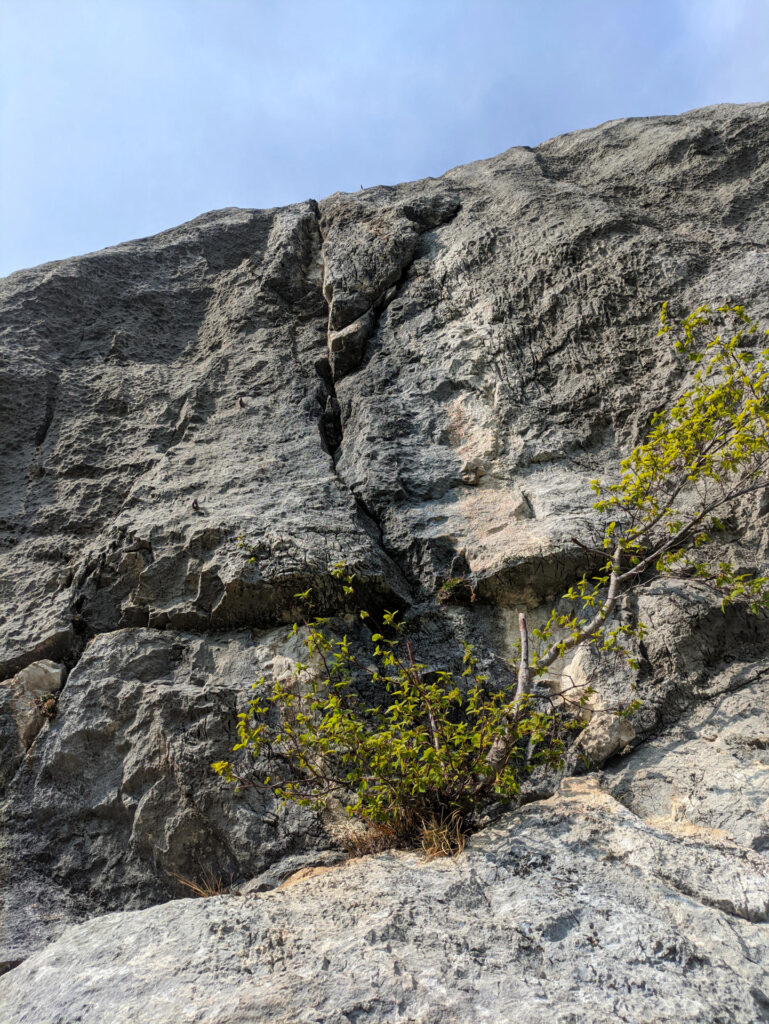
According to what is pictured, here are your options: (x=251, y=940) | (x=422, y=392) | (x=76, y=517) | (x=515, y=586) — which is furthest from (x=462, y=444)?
(x=251, y=940)

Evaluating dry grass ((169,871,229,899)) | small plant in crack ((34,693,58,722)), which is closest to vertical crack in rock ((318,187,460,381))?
small plant in crack ((34,693,58,722))

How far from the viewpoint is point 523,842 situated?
3.81 meters

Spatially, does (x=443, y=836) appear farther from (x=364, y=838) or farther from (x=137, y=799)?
(x=137, y=799)

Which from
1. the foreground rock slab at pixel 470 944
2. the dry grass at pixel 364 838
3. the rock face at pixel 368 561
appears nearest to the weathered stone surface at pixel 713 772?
the rock face at pixel 368 561

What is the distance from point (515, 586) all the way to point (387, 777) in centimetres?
186

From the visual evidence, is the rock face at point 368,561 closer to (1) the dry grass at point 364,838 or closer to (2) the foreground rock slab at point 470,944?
(2) the foreground rock slab at point 470,944

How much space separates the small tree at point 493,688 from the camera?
4.13 meters

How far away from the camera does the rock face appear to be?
3238 millimetres

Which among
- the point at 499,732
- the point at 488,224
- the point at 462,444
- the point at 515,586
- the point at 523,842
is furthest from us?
the point at 488,224

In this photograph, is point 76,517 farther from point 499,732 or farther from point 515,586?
point 499,732

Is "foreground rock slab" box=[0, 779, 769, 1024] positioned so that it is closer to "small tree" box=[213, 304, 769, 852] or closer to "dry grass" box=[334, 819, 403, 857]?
"dry grass" box=[334, 819, 403, 857]

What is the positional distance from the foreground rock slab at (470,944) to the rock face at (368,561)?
17 mm

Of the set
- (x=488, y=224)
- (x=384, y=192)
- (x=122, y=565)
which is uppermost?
(x=384, y=192)

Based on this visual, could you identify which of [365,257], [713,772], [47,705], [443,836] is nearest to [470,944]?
[443,836]
